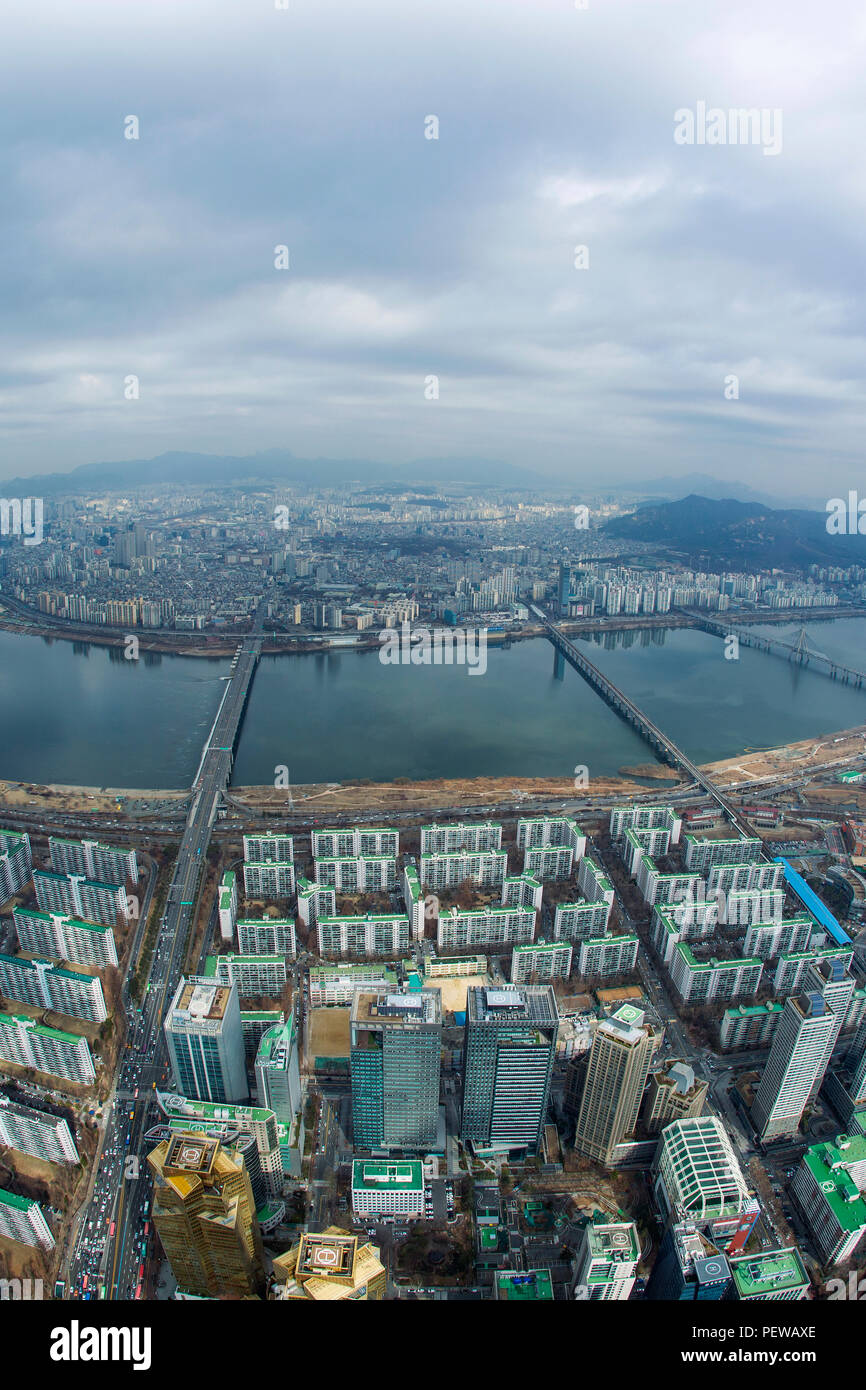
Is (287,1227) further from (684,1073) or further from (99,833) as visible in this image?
(99,833)

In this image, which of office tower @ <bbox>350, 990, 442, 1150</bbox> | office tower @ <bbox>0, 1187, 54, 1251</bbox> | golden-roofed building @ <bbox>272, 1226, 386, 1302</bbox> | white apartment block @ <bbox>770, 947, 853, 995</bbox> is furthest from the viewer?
white apartment block @ <bbox>770, 947, 853, 995</bbox>

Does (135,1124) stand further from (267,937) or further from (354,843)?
(354,843)

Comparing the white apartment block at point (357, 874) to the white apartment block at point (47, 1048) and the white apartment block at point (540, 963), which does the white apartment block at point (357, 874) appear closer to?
the white apartment block at point (540, 963)

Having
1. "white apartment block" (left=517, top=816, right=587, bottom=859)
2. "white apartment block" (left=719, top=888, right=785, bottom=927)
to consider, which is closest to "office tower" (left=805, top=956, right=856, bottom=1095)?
"white apartment block" (left=719, top=888, right=785, bottom=927)

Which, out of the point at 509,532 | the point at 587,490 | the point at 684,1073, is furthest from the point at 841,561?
the point at 587,490

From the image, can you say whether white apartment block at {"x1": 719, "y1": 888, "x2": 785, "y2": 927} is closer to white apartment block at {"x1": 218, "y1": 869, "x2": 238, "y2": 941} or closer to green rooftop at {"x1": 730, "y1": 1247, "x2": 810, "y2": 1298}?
green rooftop at {"x1": 730, "y1": 1247, "x2": 810, "y2": 1298}

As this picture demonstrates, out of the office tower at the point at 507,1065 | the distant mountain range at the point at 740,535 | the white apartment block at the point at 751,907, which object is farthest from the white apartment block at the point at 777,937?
the distant mountain range at the point at 740,535

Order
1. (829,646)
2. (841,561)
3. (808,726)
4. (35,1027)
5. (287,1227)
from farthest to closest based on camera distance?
(841,561) → (829,646) → (808,726) → (35,1027) → (287,1227)
